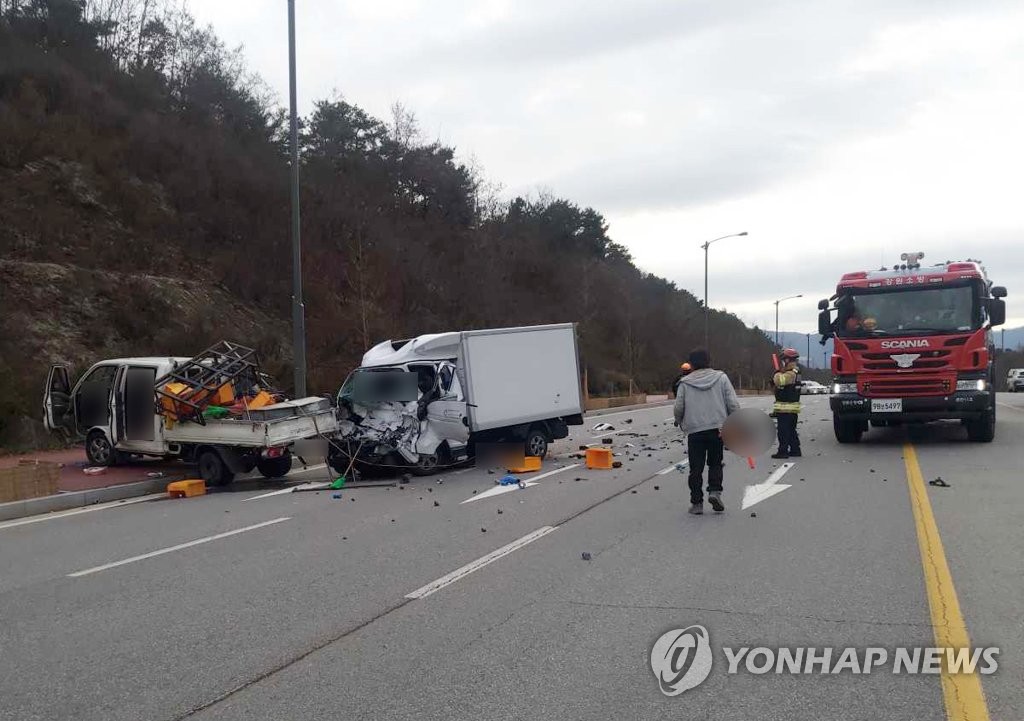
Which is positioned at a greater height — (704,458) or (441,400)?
(441,400)

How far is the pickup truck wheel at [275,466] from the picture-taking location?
1430 cm

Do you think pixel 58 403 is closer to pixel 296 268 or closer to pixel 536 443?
pixel 296 268

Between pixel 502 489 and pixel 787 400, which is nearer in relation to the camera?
pixel 502 489

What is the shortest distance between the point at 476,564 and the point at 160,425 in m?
8.52

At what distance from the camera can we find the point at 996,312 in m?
15.7

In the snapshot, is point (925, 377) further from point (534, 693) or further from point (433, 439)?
point (534, 693)

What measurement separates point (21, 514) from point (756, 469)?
10.1 metres

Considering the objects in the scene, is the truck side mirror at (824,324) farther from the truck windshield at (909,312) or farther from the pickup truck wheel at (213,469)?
the pickup truck wheel at (213,469)

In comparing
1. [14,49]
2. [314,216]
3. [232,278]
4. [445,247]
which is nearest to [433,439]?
[232,278]

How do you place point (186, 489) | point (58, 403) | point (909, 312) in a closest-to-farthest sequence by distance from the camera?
point (186, 489) < point (909, 312) < point (58, 403)

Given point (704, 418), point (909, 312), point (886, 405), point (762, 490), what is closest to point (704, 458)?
point (704, 418)

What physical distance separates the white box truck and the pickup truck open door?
195 inches

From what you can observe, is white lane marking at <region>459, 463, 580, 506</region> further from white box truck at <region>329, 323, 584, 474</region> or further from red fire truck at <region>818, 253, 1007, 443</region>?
red fire truck at <region>818, 253, 1007, 443</region>

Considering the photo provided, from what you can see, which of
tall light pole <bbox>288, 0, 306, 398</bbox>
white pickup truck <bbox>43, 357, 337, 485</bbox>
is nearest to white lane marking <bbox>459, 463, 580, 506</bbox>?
white pickup truck <bbox>43, 357, 337, 485</bbox>
